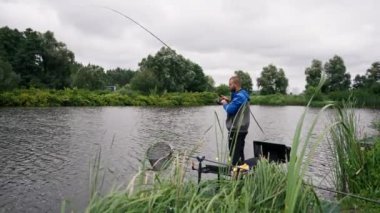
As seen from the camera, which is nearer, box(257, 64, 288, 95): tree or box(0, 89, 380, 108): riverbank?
box(0, 89, 380, 108): riverbank

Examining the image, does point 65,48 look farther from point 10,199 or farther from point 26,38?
point 10,199

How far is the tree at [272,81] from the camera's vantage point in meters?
89.8

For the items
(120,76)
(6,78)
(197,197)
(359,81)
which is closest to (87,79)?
(6,78)

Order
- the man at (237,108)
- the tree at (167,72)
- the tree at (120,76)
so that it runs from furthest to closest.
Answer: the tree at (120,76) < the tree at (167,72) < the man at (237,108)

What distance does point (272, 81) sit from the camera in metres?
90.8

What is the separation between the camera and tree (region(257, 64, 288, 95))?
295 ft

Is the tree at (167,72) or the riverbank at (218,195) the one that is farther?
the tree at (167,72)

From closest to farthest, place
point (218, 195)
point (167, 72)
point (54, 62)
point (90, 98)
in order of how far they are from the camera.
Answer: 1. point (218, 195)
2. point (90, 98)
3. point (54, 62)
4. point (167, 72)

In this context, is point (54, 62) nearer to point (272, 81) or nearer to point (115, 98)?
point (115, 98)

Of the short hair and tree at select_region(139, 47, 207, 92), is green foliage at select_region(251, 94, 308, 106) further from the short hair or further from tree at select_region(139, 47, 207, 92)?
the short hair

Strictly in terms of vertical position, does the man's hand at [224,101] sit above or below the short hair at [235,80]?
below

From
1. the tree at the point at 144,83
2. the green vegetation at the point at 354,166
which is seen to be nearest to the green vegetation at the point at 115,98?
the tree at the point at 144,83

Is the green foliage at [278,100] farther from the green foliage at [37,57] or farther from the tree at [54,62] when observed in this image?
the green foliage at [37,57]

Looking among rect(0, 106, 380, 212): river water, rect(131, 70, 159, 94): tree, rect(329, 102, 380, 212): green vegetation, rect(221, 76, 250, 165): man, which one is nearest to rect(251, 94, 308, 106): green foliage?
rect(131, 70, 159, 94): tree
